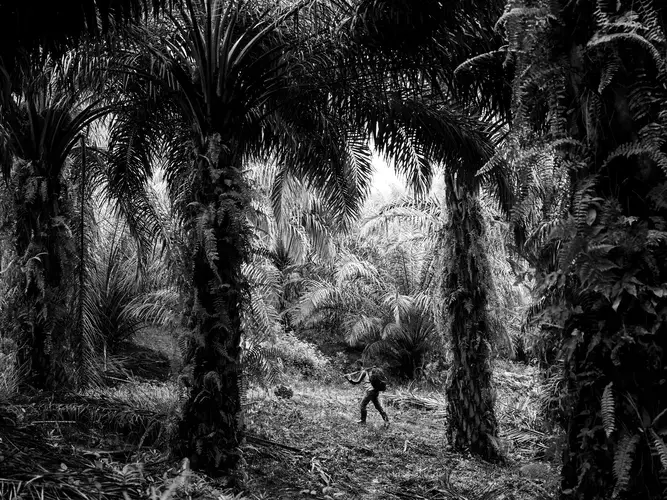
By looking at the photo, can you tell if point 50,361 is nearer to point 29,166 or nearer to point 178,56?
point 29,166

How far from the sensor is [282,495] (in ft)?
16.3


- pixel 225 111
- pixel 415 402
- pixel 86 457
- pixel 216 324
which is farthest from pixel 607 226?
pixel 415 402

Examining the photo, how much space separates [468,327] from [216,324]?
11.9ft

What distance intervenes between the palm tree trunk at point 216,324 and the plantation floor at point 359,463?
1.66 feet

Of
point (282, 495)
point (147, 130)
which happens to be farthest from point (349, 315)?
point (282, 495)

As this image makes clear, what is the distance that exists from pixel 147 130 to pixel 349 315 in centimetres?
1021

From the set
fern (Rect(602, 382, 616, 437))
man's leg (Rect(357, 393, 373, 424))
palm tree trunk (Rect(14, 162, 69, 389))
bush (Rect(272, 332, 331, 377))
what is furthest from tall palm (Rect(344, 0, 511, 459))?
bush (Rect(272, 332, 331, 377))

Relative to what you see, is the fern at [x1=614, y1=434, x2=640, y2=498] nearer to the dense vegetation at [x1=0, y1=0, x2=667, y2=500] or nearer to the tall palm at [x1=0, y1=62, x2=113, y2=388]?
the dense vegetation at [x1=0, y1=0, x2=667, y2=500]

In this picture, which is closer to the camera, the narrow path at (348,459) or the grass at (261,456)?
the grass at (261,456)

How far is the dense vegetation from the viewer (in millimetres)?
2248

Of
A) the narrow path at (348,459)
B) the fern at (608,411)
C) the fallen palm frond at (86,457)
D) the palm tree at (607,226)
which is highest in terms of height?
the palm tree at (607,226)

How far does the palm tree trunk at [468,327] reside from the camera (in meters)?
7.45

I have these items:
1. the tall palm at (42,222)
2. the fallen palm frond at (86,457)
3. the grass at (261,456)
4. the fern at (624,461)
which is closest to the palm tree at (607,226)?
the fern at (624,461)

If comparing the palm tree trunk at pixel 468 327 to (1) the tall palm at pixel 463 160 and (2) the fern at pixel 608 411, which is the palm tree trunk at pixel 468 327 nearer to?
(1) the tall palm at pixel 463 160
